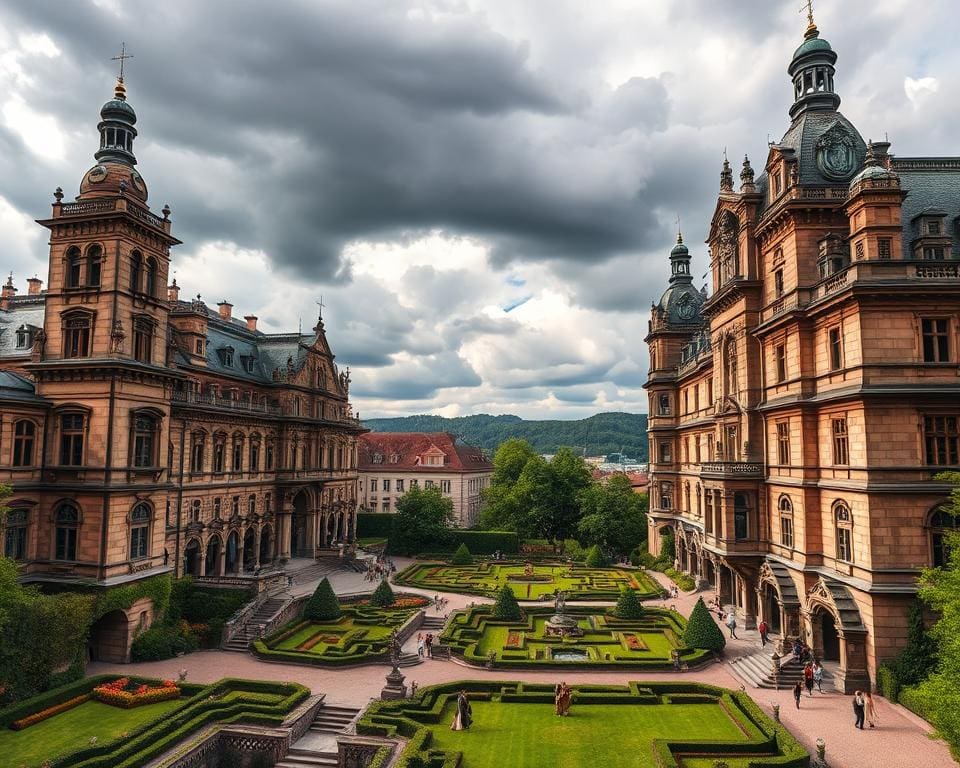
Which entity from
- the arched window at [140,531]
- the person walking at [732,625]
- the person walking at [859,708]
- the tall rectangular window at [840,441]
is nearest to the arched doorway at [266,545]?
the arched window at [140,531]

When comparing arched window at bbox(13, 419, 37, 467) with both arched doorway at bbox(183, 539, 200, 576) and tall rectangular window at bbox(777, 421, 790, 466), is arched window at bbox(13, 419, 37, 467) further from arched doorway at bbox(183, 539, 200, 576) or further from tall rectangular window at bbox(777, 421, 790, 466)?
tall rectangular window at bbox(777, 421, 790, 466)

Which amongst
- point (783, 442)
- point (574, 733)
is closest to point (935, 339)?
point (783, 442)

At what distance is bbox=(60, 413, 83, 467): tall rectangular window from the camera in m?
36.7

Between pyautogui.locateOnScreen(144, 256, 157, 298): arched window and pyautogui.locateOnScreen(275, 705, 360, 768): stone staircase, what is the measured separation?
87.7 feet

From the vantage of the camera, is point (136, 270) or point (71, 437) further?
point (136, 270)

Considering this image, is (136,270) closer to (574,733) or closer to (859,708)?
(574,733)

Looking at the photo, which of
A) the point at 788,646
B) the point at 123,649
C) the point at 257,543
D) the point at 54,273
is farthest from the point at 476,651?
the point at 54,273

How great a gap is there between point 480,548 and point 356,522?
53.4 ft

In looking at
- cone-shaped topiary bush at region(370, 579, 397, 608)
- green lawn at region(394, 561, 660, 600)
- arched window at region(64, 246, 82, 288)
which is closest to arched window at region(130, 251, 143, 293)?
arched window at region(64, 246, 82, 288)

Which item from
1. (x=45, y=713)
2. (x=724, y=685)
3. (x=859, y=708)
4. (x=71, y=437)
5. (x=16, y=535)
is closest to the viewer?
(x=859, y=708)

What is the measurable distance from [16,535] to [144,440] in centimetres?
797

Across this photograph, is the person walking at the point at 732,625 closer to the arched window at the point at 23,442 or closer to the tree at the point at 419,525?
the tree at the point at 419,525

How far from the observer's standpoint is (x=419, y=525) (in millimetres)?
77000

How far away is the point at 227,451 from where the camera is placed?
2117 inches
